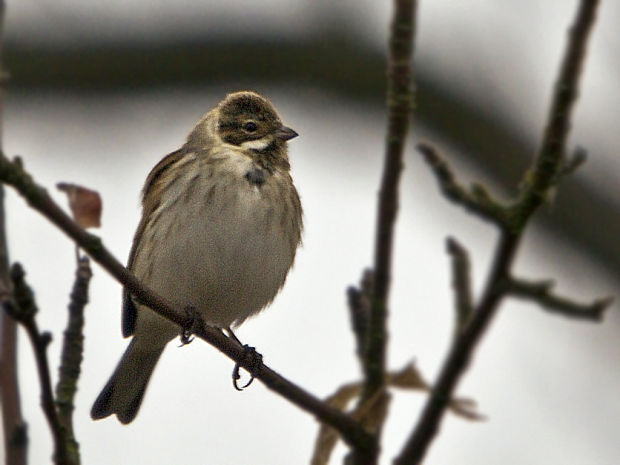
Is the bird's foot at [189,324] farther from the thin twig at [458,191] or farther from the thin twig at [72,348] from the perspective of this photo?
the thin twig at [458,191]

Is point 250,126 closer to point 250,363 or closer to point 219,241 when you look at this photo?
point 219,241

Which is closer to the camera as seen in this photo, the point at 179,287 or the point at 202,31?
the point at 179,287

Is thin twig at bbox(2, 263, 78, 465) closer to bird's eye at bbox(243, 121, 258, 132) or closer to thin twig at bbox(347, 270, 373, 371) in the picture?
thin twig at bbox(347, 270, 373, 371)

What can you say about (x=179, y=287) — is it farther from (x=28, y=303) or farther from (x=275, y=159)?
(x=28, y=303)

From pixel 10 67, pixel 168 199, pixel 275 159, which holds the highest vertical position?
pixel 10 67

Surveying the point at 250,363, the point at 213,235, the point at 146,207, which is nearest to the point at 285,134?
the point at 146,207

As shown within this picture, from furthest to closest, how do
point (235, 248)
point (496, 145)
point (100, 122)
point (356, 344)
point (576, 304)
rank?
point (100, 122)
point (496, 145)
point (235, 248)
point (356, 344)
point (576, 304)

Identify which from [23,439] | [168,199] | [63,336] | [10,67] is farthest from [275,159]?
[10,67]

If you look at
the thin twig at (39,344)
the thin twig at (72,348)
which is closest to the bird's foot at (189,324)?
the thin twig at (72,348)
